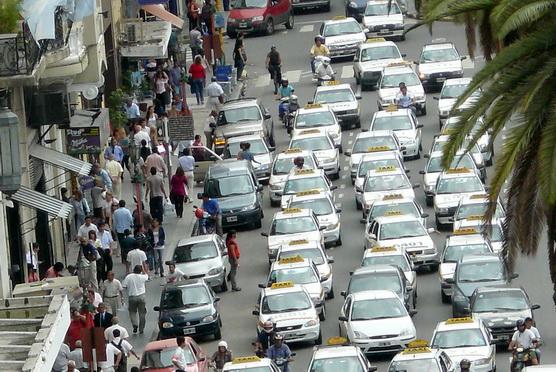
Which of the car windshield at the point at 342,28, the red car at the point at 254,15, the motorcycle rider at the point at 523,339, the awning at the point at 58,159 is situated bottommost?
the red car at the point at 254,15

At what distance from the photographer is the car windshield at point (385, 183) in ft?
182

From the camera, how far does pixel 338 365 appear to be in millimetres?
41156

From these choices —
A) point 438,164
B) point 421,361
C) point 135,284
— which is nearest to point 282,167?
point 438,164

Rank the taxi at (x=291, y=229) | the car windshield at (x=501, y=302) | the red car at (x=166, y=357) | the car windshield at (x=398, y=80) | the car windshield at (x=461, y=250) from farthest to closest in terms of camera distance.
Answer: the car windshield at (x=398, y=80), the taxi at (x=291, y=229), the car windshield at (x=461, y=250), the car windshield at (x=501, y=302), the red car at (x=166, y=357)

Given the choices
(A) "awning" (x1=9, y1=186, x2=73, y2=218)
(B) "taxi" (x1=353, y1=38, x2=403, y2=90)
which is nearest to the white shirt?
(A) "awning" (x1=9, y1=186, x2=73, y2=218)

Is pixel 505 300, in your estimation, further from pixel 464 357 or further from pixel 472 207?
pixel 472 207

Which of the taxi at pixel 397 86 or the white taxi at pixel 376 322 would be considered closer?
the white taxi at pixel 376 322

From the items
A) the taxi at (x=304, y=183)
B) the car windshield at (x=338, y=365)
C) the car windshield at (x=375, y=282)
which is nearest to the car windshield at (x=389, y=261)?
the car windshield at (x=375, y=282)

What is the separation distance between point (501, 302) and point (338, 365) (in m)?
5.20

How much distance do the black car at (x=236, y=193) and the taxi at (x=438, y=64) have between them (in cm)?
1277

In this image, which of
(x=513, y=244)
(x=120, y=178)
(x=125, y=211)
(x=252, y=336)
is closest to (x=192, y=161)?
(x=120, y=178)

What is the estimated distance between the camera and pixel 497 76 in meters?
29.1

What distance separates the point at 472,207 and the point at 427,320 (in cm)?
597

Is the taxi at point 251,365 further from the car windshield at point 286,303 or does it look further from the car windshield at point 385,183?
the car windshield at point 385,183
